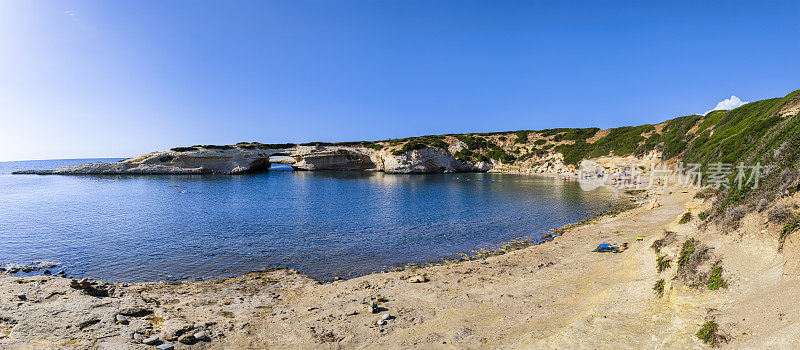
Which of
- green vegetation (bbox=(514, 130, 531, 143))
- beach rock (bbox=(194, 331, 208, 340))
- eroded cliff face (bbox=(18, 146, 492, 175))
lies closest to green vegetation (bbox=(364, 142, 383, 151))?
eroded cliff face (bbox=(18, 146, 492, 175))

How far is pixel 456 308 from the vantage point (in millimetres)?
11172

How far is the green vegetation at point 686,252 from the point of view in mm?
10392

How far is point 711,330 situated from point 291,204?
113 feet

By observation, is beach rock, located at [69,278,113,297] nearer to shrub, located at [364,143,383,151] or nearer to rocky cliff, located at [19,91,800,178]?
rocky cliff, located at [19,91,800,178]

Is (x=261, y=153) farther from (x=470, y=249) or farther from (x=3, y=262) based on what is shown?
(x=470, y=249)

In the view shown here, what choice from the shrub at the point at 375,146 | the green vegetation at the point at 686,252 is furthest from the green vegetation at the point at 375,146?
the green vegetation at the point at 686,252

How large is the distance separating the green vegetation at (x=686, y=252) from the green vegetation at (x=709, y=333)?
3.79m

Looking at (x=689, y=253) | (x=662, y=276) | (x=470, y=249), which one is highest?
(x=689, y=253)

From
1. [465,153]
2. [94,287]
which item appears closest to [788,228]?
[94,287]

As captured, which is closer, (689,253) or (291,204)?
(689,253)

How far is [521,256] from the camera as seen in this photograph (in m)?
17.3

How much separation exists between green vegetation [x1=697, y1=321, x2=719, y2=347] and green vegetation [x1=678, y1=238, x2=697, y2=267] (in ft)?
12.4

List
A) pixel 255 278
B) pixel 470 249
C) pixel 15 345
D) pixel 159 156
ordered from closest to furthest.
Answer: pixel 15 345 → pixel 255 278 → pixel 470 249 → pixel 159 156

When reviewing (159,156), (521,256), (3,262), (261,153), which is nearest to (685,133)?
(521,256)
